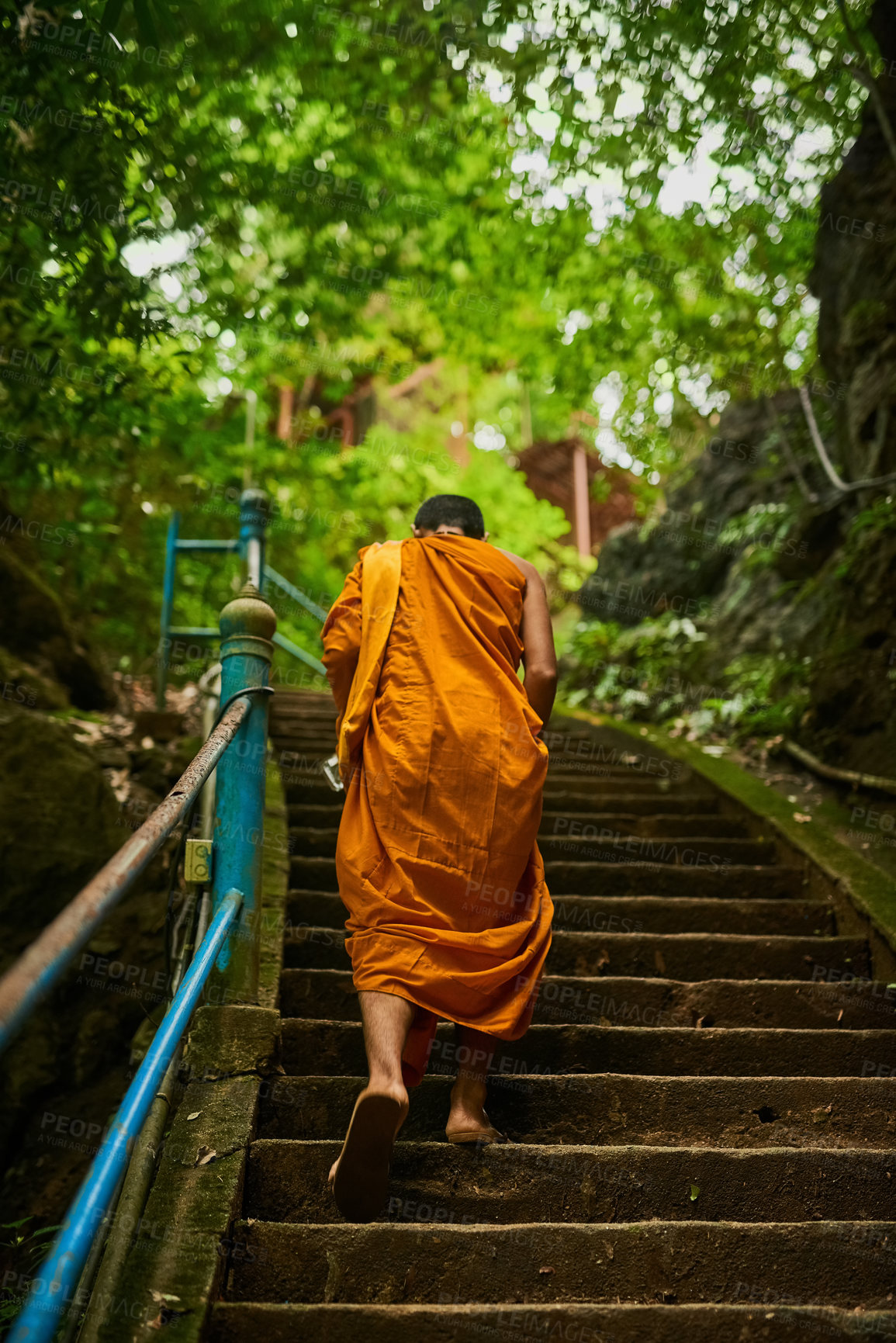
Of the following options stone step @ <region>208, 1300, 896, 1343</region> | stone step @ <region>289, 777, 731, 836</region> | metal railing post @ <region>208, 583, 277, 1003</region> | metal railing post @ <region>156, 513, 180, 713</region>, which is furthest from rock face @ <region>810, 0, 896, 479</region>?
stone step @ <region>208, 1300, 896, 1343</region>

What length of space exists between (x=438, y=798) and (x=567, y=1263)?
97 cm

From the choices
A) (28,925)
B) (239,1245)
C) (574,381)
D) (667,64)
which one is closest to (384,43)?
(667,64)

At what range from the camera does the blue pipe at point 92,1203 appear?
1.07m

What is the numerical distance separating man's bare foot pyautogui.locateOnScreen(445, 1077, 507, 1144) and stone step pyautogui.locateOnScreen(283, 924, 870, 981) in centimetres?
100

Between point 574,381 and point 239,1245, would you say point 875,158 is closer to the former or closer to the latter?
point 574,381

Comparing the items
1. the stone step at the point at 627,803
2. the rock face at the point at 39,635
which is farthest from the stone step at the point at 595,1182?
the rock face at the point at 39,635

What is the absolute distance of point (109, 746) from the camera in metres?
5.00

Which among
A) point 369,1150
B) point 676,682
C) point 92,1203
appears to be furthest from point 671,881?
point 676,682

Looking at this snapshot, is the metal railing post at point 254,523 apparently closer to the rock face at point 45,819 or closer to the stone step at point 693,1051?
the rock face at point 45,819

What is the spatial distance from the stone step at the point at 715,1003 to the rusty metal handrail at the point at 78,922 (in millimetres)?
1536

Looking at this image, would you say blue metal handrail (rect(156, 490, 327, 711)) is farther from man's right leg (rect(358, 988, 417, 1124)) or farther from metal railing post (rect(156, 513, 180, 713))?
man's right leg (rect(358, 988, 417, 1124))

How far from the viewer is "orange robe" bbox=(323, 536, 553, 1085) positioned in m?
2.08

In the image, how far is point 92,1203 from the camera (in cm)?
117

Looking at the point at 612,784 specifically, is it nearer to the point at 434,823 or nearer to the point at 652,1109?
the point at 652,1109
